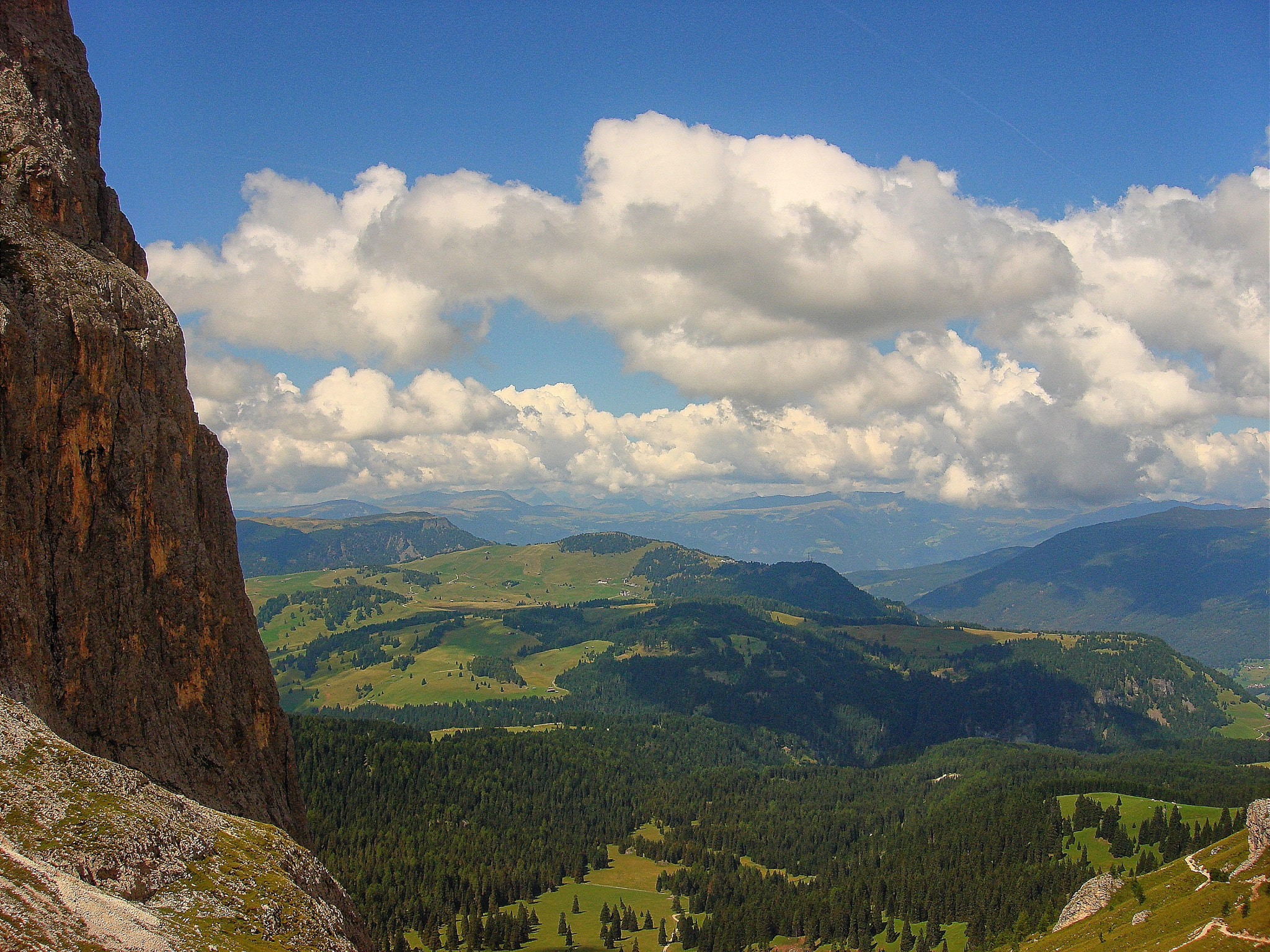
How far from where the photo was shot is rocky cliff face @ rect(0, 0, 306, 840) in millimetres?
50062

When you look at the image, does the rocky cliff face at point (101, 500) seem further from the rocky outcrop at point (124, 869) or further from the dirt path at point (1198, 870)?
the dirt path at point (1198, 870)

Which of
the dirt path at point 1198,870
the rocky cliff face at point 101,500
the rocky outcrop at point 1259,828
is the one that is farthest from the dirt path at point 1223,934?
the rocky cliff face at point 101,500

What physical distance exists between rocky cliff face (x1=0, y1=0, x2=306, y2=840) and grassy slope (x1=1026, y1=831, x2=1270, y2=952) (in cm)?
9431

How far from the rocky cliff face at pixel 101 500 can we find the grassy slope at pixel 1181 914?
309 ft

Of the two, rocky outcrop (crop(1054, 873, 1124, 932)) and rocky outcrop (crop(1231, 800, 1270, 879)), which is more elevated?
rocky outcrop (crop(1231, 800, 1270, 879))

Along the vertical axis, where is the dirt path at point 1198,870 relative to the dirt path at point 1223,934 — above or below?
below

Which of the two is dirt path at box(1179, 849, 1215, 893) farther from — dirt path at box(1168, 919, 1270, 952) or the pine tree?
the pine tree

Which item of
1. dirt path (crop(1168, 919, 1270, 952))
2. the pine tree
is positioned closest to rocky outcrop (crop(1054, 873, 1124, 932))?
the pine tree

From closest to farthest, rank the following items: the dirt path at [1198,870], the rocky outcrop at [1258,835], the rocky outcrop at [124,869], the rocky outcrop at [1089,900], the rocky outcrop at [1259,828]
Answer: the rocky outcrop at [124,869] < the rocky outcrop at [1258,835] < the rocky outcrop at [1259,828] < the dirt path at [1198,870] < the rocky outcrop at [1089,900]

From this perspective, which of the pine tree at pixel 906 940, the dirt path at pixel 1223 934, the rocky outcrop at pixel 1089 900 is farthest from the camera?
the pine tree at pixel 906 940

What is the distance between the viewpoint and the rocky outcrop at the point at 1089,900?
472ft

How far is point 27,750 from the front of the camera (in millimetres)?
40344

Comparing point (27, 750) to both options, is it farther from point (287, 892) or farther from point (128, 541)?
point (128, 541)

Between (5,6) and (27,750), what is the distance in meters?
60.3
